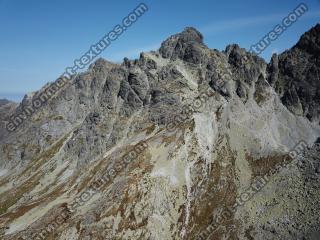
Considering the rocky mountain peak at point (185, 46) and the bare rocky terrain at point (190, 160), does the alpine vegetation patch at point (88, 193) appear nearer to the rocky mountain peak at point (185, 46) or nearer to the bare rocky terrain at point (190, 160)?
the bare rocky terrain at point (190, 160)

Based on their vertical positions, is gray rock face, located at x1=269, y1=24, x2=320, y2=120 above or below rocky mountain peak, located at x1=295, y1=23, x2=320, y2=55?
below

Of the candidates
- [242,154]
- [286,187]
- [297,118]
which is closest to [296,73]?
[297,118]

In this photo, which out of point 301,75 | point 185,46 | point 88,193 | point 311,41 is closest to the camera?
point 88,193

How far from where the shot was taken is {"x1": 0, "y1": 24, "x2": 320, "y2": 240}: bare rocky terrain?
83750 mm

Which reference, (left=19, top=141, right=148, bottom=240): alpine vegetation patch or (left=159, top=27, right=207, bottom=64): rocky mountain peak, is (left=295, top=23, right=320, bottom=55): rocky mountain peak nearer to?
(left=159, top=27, right=207, bottom=64): rocky mountain peak

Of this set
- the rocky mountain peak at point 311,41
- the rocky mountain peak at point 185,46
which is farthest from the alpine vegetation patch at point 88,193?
the rocky mountain peak at point 311,41

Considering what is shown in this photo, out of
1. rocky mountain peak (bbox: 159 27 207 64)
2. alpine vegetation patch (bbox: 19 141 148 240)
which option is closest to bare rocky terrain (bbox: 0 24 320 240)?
alpine vegetation patch (bbox: 19 141 148 240)

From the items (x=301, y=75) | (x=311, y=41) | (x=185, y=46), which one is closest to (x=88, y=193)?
(x=301, y=75)

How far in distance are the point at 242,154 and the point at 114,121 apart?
59.4m

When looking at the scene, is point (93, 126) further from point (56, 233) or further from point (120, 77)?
point (56, 233)

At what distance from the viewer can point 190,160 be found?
320 ft

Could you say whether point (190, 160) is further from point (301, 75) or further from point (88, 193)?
point (301, 75)

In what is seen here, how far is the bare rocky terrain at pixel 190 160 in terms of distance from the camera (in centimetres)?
8375

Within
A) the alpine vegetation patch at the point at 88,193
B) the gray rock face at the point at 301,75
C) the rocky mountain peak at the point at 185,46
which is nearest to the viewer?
the alpine vegetation patch at the point at 88,193
